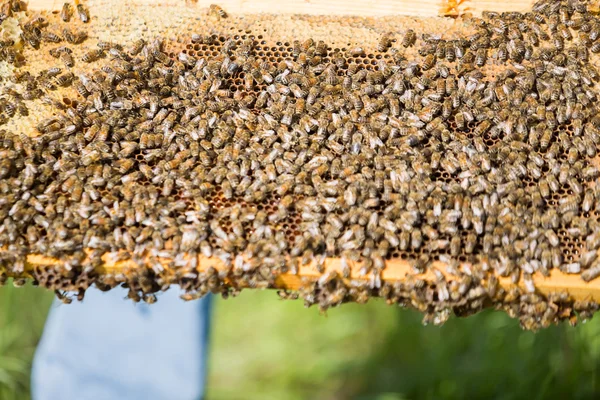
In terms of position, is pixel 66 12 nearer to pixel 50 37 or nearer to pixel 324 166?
pixel 50 37

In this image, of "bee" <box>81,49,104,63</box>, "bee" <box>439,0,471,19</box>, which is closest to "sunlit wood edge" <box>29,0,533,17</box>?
"bee" <box>439,0,471,19</box>

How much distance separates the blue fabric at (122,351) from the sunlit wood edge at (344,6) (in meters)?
3.20

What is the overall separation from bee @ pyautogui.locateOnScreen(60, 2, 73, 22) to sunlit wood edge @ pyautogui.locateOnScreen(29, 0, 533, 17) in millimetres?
143

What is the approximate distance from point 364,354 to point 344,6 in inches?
191

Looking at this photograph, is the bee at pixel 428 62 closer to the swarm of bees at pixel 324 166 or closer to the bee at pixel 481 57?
the swarm of bees at pixel 324 166

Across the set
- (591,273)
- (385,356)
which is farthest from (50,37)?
(385,356)

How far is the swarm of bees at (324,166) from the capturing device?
12.4 ft

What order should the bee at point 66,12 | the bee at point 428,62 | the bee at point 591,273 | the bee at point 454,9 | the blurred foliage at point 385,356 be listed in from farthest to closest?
1. the blurred foliage at point 385,356
2. the bee at point 454,9
3. the bee at point 66,12
4. the bee at point 428,62
5. the bee at point 591,273

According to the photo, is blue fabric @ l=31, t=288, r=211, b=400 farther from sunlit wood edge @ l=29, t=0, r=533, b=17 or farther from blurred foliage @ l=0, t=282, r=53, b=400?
sunlit wood edge @ l=29, t=0, r=533, b=17

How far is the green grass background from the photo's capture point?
22.8ft

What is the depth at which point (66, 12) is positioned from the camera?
4.87m

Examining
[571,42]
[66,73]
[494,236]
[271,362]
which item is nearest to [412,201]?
[494,236]

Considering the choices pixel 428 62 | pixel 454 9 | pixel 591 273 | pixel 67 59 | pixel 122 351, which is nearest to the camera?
pixel 591 273

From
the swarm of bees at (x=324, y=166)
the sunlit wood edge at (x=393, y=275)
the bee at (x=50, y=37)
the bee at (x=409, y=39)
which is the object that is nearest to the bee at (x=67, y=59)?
the swarm of bees at (x=324, y=166)
